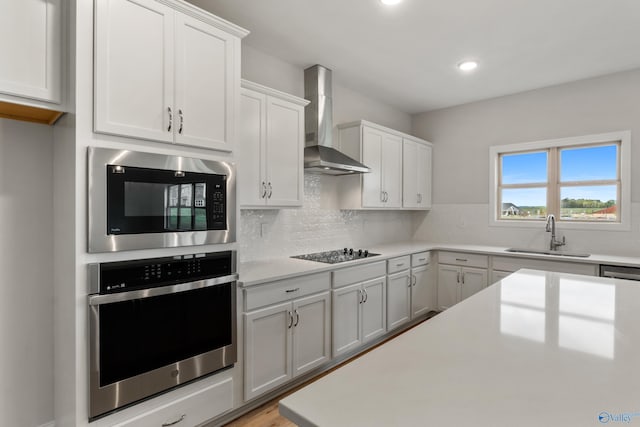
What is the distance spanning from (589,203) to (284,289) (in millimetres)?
3584

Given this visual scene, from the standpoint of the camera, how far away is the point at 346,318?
2.97 meters

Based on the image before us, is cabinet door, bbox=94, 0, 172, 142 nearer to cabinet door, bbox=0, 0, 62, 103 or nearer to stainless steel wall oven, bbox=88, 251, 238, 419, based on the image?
cabinet door, bbox=0, 0, 62, 103

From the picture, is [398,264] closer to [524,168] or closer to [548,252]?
[548,252]

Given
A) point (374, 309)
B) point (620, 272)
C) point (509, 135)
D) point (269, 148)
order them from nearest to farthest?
point (269, 148), point (620, 272), point (374, 309), point (509, 135)

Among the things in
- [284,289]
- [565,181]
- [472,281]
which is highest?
[565,181]

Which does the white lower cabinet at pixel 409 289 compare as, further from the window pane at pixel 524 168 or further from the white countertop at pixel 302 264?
the window pane at pixel 524 168

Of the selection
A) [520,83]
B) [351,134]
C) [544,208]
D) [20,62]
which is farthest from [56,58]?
[544,208]

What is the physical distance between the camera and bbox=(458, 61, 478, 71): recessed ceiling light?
326 centimetres

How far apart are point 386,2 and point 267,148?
4.31 ft

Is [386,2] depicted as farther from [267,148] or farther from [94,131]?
[94,131]

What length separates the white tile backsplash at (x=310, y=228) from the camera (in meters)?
2.99

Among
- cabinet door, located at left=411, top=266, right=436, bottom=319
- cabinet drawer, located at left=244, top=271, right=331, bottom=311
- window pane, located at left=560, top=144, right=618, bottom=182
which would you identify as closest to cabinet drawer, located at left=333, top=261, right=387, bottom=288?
cabinet drawer, located at left=244, top=271, right=331, bottom=311

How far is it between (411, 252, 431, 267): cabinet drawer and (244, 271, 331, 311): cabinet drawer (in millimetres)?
1444

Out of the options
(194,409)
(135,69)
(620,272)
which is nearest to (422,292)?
(620,272)
